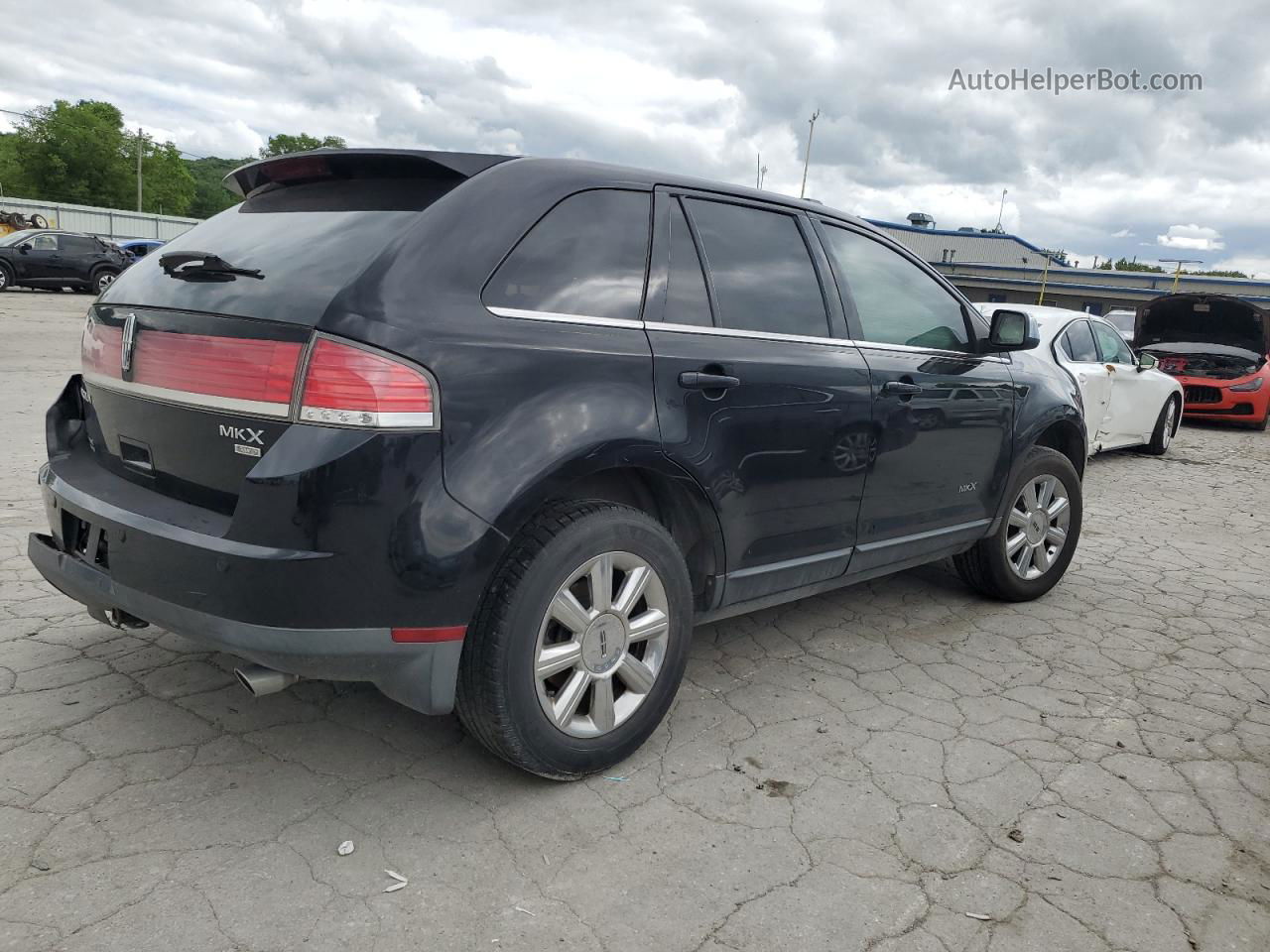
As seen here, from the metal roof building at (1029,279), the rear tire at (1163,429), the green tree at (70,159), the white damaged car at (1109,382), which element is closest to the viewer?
the white damaged car at (1109,382)

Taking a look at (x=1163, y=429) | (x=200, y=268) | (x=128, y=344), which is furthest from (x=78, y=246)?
(x=200, y=268)

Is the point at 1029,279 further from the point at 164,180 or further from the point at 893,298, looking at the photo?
the point at 164,180

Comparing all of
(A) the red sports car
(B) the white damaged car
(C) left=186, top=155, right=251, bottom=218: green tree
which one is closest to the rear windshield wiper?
(B) the white damaged car

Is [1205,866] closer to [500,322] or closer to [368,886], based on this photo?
[368,886]

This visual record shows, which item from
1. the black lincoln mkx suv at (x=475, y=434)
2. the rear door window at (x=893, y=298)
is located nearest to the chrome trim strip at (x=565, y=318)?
the black lincoln mkx suv at (x=475, y=434)

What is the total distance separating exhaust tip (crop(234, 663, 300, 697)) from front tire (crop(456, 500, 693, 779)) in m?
0.43

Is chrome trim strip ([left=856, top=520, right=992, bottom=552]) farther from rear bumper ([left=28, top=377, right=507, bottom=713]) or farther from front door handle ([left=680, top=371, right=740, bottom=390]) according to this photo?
rear bumper ([left=28, top=377, right=507, bottom=713])

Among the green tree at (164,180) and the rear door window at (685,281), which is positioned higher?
the green tree at (164,180)

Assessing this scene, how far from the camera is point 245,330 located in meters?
2.33

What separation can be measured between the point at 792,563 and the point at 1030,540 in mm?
1878

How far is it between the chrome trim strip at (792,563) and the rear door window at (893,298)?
0.80 metres

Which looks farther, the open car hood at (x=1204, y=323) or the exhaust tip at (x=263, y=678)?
the open car hood at (x=1204, y=323)

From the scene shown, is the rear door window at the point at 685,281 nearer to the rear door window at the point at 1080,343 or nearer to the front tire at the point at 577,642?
the front tire at the point at 577,642

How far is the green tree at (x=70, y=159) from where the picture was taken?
75188 millimetres
